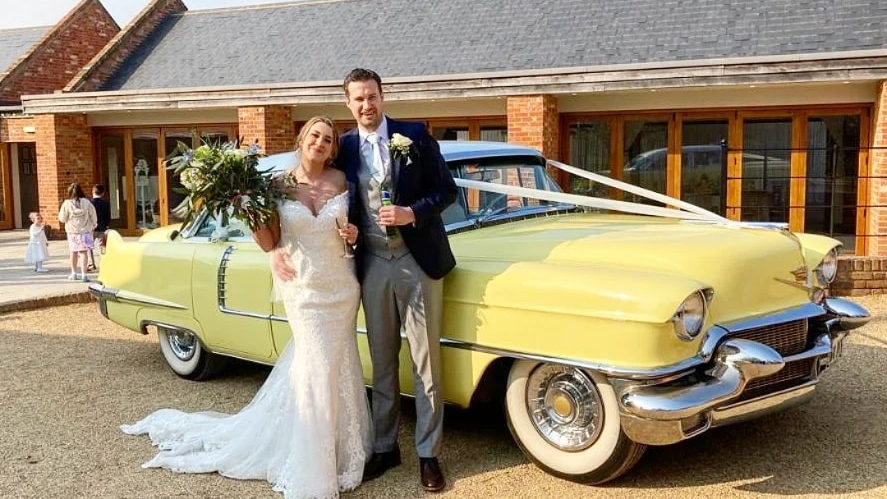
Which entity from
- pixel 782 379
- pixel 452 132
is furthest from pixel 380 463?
pixel 452 132

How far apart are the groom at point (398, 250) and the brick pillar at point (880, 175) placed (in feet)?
28.5

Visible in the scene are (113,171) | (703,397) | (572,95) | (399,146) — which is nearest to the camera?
(703,397)

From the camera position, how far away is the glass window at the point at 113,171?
17.5 meters

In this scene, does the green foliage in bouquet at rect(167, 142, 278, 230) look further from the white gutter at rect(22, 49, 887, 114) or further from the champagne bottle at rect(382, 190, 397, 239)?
the white gutter at rect(22, 49, 887, 114)

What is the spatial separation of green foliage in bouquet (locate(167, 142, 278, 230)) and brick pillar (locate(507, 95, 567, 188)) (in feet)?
28.4

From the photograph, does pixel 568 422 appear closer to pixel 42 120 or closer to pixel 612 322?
pixel 612 322

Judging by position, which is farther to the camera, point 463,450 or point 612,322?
point 463,450

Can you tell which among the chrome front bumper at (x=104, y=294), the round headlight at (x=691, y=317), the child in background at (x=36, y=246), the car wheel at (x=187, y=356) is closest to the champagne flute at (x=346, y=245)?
the round headlight at (x=691, y=317)

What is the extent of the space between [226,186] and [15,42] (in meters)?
24.1

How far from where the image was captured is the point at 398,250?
12.9 ft

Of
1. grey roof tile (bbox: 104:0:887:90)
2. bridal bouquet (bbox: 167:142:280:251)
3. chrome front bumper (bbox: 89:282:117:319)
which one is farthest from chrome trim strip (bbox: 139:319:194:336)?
grey roof tile (bbox: 104:0:887:90)

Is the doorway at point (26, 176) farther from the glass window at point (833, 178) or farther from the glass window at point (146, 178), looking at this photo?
the glass window at point (833, 178)

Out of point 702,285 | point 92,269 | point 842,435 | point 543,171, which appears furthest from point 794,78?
point 92,269

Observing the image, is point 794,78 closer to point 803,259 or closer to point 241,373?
point 803,259
